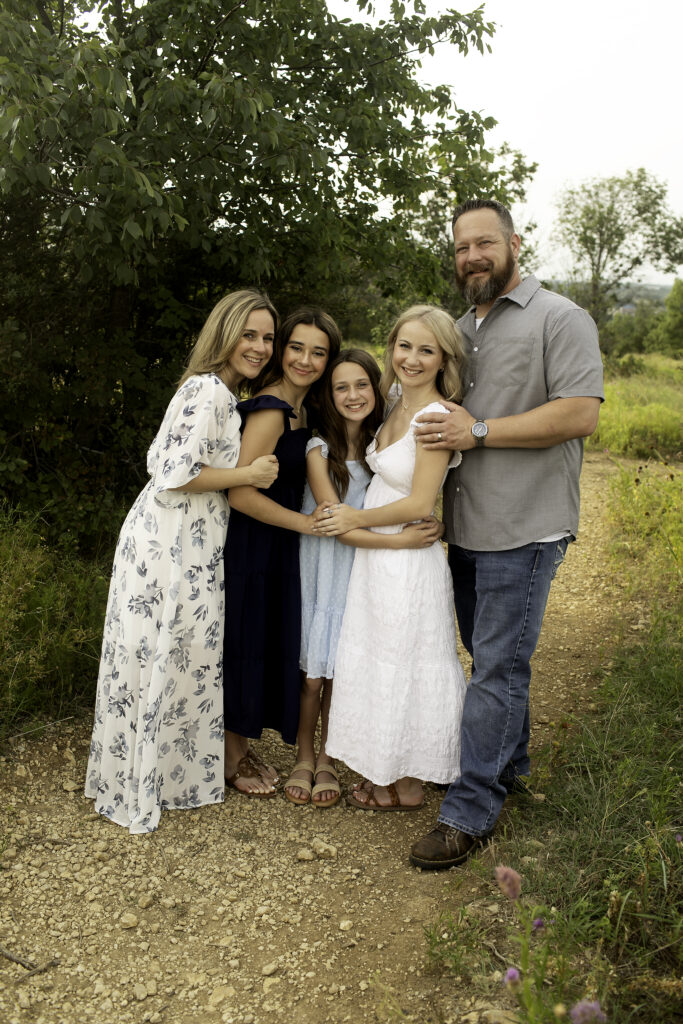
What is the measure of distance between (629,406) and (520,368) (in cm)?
937

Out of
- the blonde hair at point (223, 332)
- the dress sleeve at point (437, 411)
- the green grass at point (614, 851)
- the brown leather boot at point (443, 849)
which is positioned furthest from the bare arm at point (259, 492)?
the green grass at point (614, 851)

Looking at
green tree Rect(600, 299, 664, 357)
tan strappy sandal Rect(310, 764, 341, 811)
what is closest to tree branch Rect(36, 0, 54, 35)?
tan strappy sandal Rect(310, 764, 341, 811)

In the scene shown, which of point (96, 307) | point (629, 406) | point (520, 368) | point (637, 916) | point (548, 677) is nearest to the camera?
point (637, 916)

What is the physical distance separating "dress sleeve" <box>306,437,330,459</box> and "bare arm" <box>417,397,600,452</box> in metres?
0.50

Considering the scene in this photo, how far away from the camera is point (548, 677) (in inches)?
179

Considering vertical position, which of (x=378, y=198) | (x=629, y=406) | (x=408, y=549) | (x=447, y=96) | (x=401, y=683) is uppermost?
(x=447, y=96)

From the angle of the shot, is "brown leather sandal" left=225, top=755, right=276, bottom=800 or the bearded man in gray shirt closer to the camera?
the bearded man in gray shirt

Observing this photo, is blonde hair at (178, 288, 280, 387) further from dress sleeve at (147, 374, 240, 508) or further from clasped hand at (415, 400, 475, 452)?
clasped hand at (415, 400, 475, 452)

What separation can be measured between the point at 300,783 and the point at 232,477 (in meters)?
1.33

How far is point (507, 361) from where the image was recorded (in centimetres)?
280

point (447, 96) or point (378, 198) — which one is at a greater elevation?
point (447, 96)

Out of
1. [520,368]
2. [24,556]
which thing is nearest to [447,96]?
[520,368]

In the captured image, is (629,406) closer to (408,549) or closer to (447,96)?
(447,96)

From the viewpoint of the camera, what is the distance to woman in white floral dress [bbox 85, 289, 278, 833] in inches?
118
